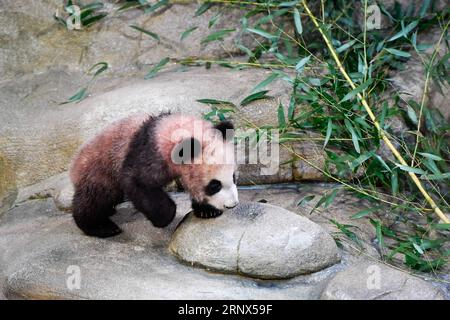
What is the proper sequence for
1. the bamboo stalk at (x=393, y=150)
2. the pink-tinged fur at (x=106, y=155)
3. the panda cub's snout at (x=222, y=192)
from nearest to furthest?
the panda cub's snout at (x=222, y=192) → the pink-tinged fur at (x=106, y=155) → the bamboo stalk at (x=393, y=150)

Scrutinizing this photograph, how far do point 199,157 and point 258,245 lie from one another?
0.57 meters

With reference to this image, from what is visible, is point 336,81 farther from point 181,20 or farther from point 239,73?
point 181,20

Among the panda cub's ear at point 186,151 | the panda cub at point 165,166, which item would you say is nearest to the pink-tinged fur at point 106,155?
the panda cub at point 165,166

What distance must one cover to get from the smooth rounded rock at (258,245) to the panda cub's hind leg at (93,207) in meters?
0.47

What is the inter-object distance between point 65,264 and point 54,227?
2.08 ft

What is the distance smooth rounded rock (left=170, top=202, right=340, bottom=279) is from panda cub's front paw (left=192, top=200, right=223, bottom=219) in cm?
3

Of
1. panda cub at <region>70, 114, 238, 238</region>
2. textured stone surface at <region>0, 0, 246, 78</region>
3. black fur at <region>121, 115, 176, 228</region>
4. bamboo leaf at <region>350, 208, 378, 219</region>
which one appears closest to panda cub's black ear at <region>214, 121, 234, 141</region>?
panda cub at <region>70, 114, 238, 238</region>

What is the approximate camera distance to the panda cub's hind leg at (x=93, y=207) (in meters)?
4.34

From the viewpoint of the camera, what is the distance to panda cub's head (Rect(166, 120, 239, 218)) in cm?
402

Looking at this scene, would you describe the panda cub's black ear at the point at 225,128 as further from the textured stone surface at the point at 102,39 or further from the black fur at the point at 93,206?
the textured stone surface at the point at 102,39

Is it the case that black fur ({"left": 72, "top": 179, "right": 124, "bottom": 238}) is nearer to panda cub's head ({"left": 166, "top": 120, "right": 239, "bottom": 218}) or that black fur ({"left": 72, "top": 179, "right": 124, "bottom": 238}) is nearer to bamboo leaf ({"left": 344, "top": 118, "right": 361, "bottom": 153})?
panda cub's head ({"left": 166, "top": 120, "right": 239, "bottom": 218})

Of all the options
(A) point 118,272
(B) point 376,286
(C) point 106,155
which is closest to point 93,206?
(C) point 106,155
